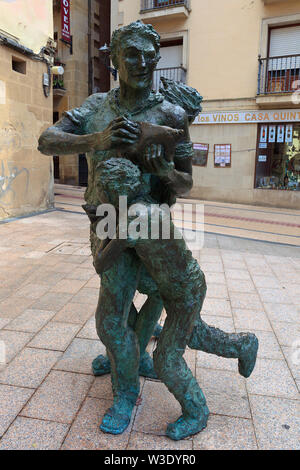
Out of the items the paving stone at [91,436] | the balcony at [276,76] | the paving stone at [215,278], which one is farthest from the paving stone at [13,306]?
the balcony at [276,76]

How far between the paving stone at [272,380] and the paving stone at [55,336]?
139cm

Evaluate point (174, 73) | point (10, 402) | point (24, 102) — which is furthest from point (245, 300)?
point (174, 73)

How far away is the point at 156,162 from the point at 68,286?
2893 millimetres

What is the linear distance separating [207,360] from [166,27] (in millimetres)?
13520

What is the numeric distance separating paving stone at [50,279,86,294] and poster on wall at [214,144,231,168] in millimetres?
9671

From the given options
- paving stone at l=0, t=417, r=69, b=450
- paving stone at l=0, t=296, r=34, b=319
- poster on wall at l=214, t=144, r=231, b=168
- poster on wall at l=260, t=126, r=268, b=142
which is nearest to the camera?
paving stone at l=0, t=417, r=69, b=450

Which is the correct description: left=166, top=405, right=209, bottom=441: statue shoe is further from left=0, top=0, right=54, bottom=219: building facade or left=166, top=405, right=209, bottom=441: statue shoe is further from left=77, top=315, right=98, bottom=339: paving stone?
left=0, top=0, right=54, bottom=219: building facade

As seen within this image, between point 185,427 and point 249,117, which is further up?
point 249,117

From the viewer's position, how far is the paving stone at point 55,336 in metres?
2.89

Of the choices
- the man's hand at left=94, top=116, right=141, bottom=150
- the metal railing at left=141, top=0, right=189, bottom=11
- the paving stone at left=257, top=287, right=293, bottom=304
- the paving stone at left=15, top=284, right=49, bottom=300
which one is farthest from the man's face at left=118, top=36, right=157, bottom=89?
the metal railing at left=141, top=0, right=189, bottom=11

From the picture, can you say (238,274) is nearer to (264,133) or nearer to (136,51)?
(136,51)

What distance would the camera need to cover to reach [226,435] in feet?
6.50

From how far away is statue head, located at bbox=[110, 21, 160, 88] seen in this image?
1672mm

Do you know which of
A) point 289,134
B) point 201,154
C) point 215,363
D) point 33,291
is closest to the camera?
point 215,363
